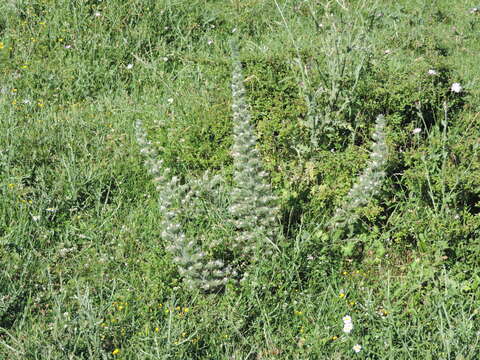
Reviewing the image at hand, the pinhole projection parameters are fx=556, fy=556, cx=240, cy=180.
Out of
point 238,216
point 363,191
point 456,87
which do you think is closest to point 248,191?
point 238,216

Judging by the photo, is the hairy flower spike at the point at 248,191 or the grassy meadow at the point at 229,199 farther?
the hairy flower spike at the point at 248,191

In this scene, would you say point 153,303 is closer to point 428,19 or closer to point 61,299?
point 61,299

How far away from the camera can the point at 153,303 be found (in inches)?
118

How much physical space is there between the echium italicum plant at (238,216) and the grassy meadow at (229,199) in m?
0.09

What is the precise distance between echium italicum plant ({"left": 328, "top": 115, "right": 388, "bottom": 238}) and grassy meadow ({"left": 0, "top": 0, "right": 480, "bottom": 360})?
53 mm

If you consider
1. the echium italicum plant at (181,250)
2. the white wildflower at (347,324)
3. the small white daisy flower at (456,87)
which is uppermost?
the small white daisy flower at (456,87)

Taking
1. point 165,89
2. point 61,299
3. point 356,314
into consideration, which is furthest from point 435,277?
point 165,89

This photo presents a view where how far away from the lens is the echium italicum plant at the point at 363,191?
3.31 m

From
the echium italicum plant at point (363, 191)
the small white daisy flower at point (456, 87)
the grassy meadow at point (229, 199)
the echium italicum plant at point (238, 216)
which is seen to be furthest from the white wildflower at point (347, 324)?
the small white daisy flower at point (456, 87)

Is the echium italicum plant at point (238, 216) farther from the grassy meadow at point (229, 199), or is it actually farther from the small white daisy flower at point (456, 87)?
the small white daisy flower at point (456, 87)

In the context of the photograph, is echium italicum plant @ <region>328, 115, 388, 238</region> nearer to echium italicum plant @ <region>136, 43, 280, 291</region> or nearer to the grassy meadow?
the grassy meadow

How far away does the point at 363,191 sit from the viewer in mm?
3430

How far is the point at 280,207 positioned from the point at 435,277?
1.02 m

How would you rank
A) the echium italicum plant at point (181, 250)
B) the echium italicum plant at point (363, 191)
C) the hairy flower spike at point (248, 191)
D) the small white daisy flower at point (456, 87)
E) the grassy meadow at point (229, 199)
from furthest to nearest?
the small white daisy flower at point (456, 87) → the echium italicum plant at point (363, 191) → the hairy flower spike at point (248, 191) → the echium italicum plant at point (181, 250) → the grassy meadow at point (229, 199)
